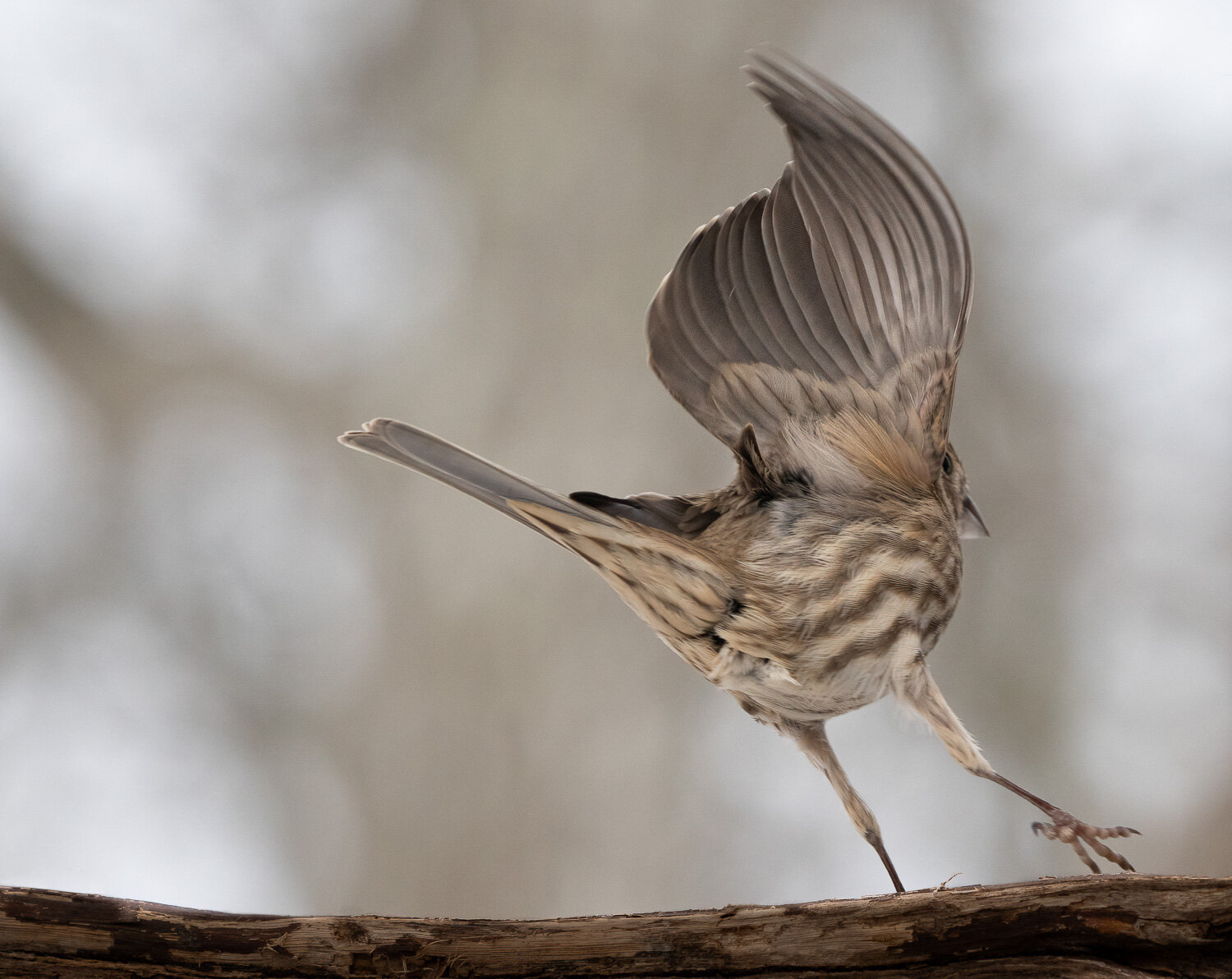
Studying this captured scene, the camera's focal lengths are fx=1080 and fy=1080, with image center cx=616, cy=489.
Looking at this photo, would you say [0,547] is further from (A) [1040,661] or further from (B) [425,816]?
(A) [1040,661]

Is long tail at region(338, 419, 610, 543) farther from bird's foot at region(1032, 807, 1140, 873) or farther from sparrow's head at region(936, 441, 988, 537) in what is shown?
bird's foot at region(1032, 807, 1140, 873)

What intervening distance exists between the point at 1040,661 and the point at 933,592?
5.56ft

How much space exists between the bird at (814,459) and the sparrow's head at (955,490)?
0.03ft

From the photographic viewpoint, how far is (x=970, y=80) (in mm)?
2412

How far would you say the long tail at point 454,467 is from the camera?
91cm

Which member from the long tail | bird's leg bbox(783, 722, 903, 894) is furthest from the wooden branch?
the long tail

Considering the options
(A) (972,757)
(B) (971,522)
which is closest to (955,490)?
(B) (971,522)

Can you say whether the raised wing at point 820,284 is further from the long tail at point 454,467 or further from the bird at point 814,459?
the long tail at point 454,467

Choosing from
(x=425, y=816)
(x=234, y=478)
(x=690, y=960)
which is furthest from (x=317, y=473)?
(x=690, y=960)

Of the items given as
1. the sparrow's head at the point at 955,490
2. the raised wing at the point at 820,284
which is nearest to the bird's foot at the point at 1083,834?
the sparrow's head at the point at 955,490

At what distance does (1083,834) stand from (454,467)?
693 millimetres

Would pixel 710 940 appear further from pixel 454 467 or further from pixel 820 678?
pixel 454 467

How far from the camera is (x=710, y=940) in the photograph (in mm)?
864

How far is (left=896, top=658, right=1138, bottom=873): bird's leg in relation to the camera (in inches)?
40.1
